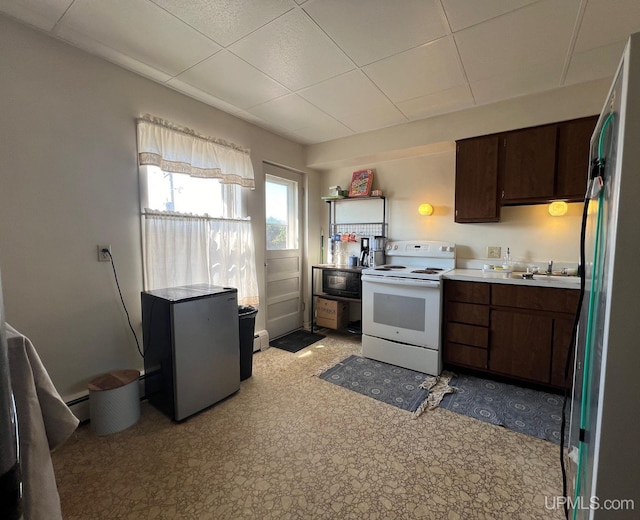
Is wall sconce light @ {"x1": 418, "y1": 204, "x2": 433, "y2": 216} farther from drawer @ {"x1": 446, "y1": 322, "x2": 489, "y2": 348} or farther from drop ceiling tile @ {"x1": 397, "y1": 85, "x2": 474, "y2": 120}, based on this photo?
drawer @ {"x1": 446, "y1": 322, "x2": 489, "y2": 348}

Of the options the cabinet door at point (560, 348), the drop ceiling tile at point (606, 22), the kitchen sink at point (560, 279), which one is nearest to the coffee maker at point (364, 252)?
the kitchen sink at point (560, 279)

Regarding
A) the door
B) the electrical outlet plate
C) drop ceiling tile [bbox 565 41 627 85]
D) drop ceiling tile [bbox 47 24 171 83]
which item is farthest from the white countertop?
drop ceiling tile [bbox 47 24 171 83]

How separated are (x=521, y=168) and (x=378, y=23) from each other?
178cm

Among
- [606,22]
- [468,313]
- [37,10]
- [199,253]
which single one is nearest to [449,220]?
[468,313]

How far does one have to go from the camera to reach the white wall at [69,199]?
168 centimetres

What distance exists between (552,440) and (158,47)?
3.55m

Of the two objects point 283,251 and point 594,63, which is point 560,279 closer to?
point 594,63

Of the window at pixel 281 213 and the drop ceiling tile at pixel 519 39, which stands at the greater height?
the drop ceiling tile at pixel 519 39

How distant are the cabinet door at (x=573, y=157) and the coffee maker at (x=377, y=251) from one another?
1702 mm

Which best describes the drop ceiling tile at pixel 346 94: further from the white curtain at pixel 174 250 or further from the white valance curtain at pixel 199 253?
the white curtain at pixel 174 250

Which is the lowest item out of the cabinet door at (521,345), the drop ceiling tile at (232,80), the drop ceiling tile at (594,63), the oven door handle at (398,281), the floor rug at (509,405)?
the floor rug at (509,405)

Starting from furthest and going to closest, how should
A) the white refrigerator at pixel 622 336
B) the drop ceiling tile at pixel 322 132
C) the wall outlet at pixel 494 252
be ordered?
the drop ceiling tile at pixel 322 132, the wall outlet at pixel 494 252, the white refrigerator at pixel 622 336

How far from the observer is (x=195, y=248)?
2.58 m

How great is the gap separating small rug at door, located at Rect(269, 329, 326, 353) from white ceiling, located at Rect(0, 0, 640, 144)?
2565 millimetres
